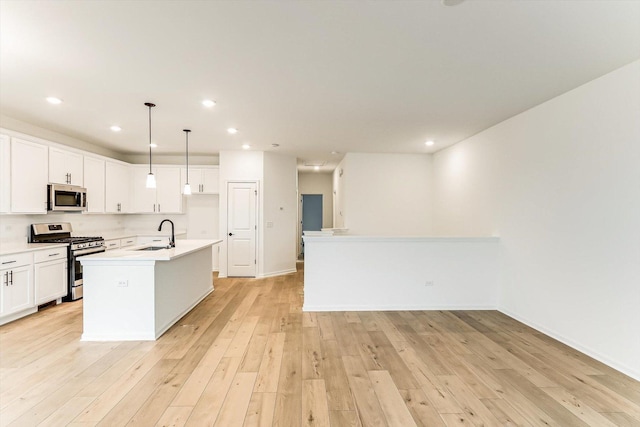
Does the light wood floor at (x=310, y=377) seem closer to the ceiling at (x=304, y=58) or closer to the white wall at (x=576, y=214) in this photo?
the white wall at (x=576, y=214)

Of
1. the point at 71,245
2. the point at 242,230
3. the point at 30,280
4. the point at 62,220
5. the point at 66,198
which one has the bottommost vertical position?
the point at 30,280

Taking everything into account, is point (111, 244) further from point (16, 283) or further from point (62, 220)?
point (16, 283)

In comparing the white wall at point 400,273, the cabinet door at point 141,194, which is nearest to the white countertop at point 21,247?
the cabinet door at point 141,194

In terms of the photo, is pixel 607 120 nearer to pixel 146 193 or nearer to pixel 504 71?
pixel 504 71

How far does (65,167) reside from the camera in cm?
464

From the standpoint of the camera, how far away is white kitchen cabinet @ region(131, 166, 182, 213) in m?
6.27

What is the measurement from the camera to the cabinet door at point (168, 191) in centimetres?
631

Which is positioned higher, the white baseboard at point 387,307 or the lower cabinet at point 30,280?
the lower cabinet at point 30,280

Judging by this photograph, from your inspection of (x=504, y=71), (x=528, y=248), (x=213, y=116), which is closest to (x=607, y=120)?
(x=504, y=71)

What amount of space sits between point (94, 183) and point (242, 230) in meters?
2.76

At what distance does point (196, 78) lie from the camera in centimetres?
281

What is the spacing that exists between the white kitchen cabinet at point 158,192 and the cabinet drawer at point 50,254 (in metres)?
2.06

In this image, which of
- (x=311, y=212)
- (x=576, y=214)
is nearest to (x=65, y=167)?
(x=311, y=212)

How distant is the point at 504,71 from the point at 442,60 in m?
0.66
